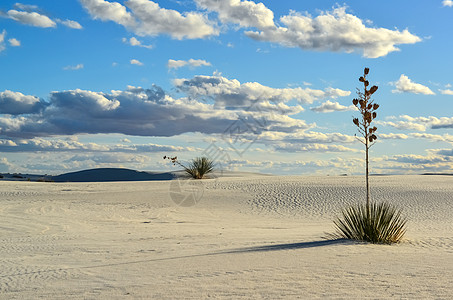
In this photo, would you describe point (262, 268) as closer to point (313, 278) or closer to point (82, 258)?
point (313, 278)

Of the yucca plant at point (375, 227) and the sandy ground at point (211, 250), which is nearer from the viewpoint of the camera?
the sandy ground at point (211, 250)

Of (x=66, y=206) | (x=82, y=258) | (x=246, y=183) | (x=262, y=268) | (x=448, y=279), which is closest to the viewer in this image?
(x=448, y=279)

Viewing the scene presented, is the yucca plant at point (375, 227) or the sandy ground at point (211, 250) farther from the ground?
the yucca plant at point (375, 227)

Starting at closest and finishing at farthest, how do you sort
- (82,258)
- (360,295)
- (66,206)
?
(360,295)
(82,258)
(66,206)

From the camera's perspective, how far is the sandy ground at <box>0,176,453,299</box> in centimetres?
584

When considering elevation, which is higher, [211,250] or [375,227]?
[375,227]

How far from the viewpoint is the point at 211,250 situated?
8750 mm

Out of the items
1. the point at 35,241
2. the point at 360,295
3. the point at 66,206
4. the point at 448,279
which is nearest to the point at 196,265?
the point at 360,295

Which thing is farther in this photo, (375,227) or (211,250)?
(375,227)

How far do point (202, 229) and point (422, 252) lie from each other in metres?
5.88

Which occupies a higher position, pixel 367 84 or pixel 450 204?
pixel 367 84

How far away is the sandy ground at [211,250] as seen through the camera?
19.2 ft

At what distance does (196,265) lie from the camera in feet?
23.6

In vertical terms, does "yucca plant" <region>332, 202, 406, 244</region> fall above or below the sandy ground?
above
